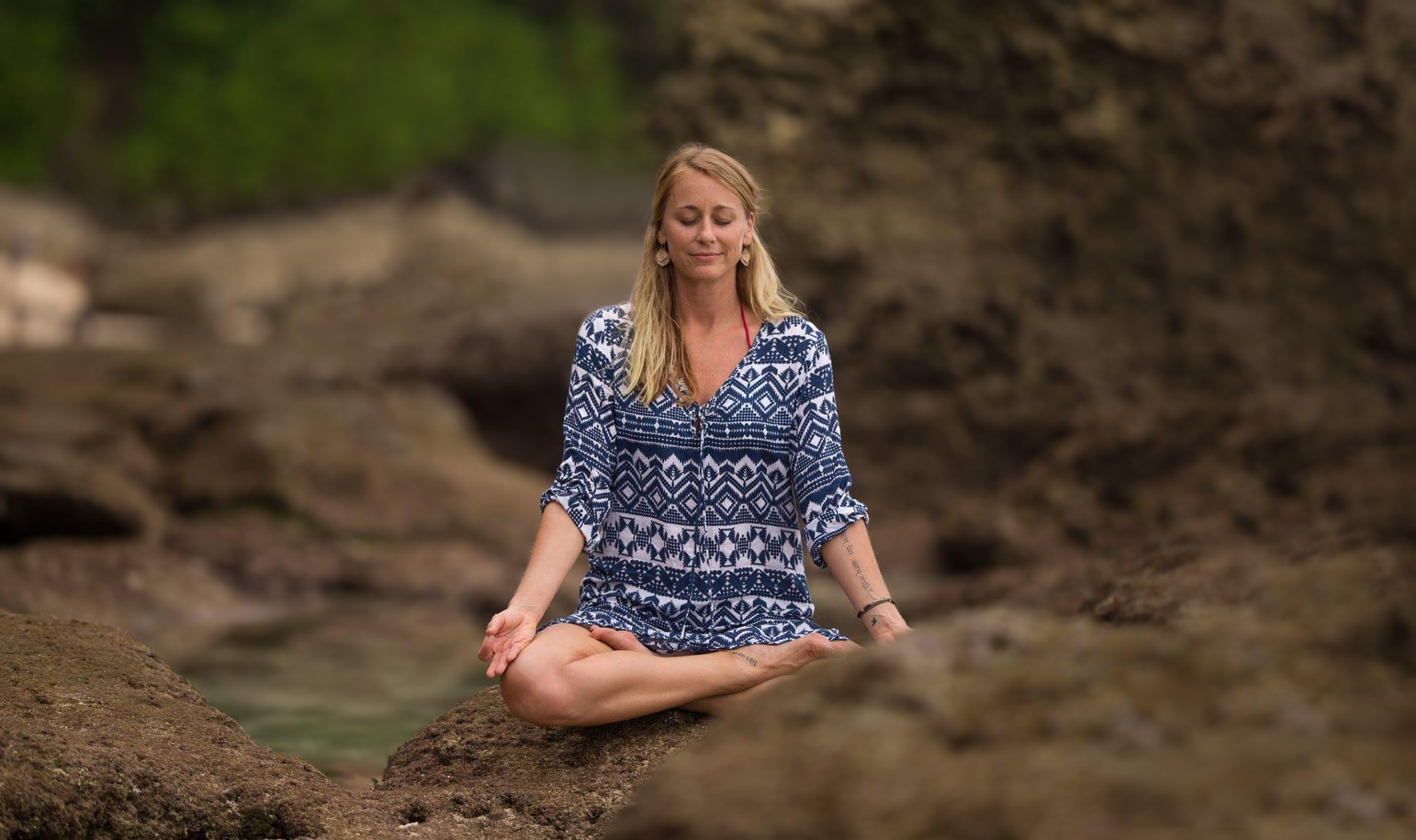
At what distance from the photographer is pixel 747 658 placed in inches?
125

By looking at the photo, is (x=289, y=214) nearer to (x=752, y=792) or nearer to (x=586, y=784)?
(x=586, y=784)

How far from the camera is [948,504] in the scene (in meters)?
9.03

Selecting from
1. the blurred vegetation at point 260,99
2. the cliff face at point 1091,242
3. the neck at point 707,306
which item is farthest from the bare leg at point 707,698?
the blurred vegetation at point 260,99

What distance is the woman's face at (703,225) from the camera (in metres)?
3.32

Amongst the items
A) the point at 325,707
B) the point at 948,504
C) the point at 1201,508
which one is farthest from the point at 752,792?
the point at 948,504

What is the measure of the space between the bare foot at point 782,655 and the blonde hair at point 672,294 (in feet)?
1.82

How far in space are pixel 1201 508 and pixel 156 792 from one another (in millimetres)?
5740

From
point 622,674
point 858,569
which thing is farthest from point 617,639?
point 858,569

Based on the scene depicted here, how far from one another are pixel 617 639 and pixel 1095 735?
1639 mm

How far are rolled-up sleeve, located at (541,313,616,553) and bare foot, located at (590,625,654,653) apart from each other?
Answer: 0.20 metres

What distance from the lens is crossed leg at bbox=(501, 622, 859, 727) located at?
3016 mm

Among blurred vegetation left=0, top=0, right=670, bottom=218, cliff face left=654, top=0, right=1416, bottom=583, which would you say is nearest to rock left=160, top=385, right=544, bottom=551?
cliff face left=654, top=0, right=1416, bottom=583

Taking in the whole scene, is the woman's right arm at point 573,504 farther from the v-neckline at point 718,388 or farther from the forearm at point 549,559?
the v-neckline at point 718,388

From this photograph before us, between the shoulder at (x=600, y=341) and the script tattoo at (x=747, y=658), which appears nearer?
the script tattoo at (x=747, y=658)
